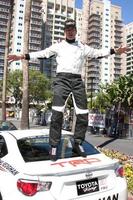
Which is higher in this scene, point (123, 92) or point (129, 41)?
point (129, 41)

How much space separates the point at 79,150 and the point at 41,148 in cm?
48

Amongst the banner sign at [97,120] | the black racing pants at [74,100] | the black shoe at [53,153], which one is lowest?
the banner sign at [97,120]

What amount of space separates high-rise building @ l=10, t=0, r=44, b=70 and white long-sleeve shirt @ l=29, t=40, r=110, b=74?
114832 millimetres

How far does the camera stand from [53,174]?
420cm

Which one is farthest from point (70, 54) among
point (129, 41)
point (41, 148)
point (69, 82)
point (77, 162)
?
point (129, 41)

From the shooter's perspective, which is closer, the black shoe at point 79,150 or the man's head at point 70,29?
the black shoe at point 79,150

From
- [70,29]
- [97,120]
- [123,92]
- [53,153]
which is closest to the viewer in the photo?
[53,153]

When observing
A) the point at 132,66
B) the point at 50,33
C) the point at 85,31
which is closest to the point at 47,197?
the point at 85,31

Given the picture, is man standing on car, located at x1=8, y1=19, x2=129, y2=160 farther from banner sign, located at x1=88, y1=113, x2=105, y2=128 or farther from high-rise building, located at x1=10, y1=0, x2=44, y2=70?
high-rise building, located at x1=10, y1=0, x2=44, y2=70

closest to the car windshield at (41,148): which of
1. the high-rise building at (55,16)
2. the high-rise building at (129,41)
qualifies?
the high-rise building at (55,16)

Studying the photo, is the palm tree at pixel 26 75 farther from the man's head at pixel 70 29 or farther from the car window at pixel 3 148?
the car window at pixel 3 148

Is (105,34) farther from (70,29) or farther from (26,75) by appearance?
(70,29)

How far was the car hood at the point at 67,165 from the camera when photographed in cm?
420

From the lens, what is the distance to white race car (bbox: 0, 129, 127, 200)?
414cm
